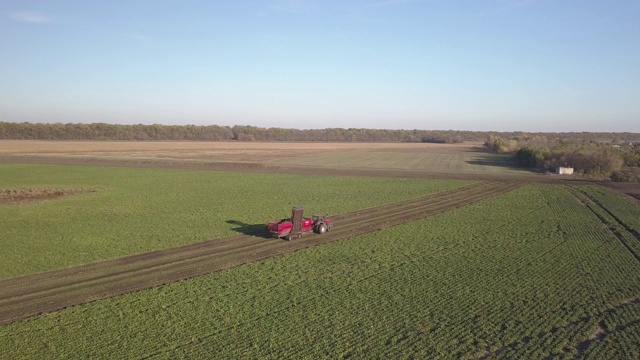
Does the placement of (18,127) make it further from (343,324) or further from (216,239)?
(343,324)

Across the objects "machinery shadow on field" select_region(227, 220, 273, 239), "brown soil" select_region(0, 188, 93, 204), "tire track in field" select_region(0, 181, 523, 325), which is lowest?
"tire track in field" select_region(0, 181, 523, 325)

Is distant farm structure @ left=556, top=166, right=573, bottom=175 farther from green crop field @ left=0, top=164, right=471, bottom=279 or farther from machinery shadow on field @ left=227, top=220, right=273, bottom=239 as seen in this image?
machinery shadow on field @ left=227, top=220, right=273, bottom=239

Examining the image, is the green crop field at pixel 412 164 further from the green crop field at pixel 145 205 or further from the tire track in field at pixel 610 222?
the tire track in field at pixel 610 222

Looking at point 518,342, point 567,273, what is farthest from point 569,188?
point 518,342

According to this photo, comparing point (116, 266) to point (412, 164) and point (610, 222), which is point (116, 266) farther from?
point (412, 164)

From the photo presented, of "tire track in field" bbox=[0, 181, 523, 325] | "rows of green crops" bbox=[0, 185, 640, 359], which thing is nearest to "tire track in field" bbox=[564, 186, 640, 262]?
"rows of green crops" bbox=[0, 185, 640, 359]

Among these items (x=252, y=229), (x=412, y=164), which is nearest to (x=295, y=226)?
(x=252, y=229)
